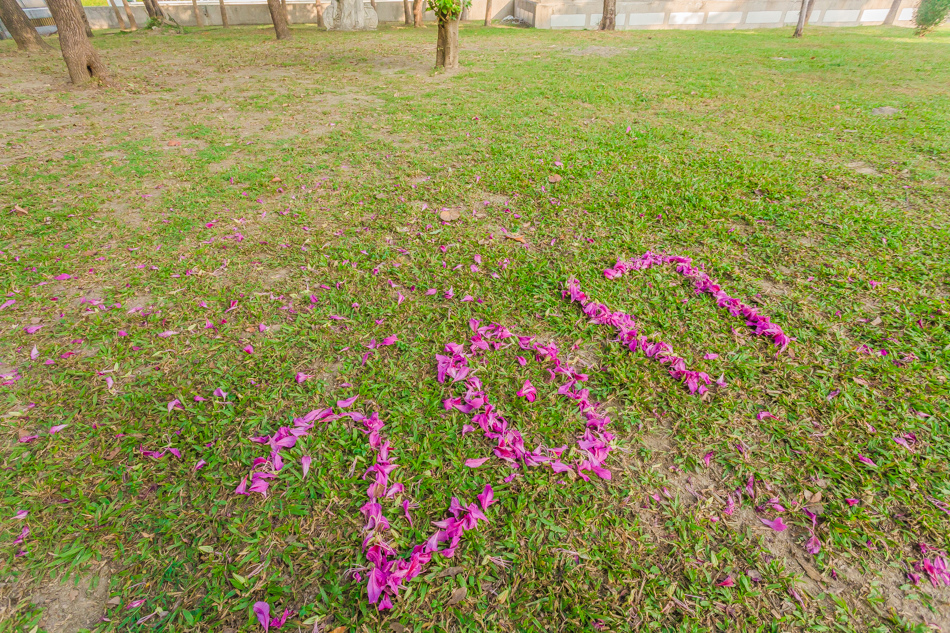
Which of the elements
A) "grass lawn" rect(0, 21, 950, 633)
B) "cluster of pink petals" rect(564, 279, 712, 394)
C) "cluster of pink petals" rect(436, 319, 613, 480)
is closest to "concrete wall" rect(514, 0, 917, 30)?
"grass lawn" rect(0, 21, 950, 633)

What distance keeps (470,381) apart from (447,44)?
8984 mm

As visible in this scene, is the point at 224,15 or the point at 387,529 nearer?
the point at 387,529

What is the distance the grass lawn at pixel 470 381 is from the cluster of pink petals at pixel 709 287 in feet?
0.20

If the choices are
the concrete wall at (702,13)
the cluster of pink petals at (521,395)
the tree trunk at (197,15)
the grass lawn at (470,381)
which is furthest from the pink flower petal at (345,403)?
the tree trunk at (197,15)

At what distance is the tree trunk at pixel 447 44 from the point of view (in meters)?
8.58

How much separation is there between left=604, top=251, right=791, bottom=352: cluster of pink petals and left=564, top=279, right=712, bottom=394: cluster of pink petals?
0.36 meters

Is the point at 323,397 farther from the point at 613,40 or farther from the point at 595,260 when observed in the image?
the point at 613,40

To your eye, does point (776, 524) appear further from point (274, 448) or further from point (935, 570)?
point (274, 448)

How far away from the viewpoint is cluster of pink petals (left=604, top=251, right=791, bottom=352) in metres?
2.44

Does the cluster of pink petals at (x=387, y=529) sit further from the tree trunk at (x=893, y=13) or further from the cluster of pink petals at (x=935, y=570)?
the tree trunk at (x=893, y=13)

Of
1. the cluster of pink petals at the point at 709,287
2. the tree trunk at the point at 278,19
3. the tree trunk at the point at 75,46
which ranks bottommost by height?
the cluster of pink petals at the point at 709,287

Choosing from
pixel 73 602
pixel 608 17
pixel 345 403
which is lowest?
pixel 73 602

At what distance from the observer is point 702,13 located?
21000 mm

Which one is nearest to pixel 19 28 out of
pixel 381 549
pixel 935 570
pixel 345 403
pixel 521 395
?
pixel 345 403
